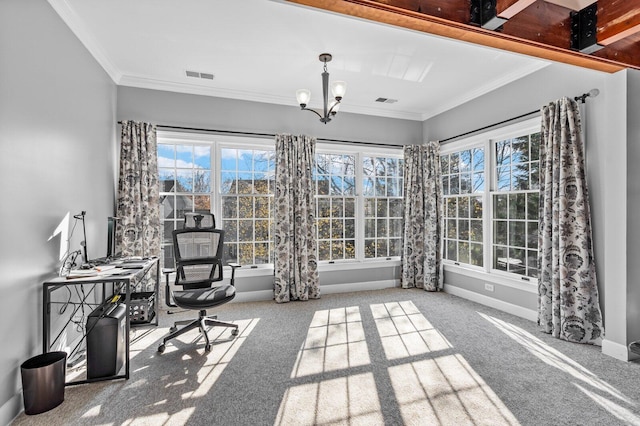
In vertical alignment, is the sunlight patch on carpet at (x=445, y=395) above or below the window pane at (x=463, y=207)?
below

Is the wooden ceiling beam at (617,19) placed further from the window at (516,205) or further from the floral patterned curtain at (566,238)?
the window at (516,205)

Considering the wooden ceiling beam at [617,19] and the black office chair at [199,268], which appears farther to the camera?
the black office chair at [199,268]

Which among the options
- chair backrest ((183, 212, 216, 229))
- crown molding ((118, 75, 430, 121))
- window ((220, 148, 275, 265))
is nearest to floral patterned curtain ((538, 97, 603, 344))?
crown molding ((118, 75, 430, 121))

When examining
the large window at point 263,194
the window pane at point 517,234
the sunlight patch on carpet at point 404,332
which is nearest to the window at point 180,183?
the large window at point 263,194

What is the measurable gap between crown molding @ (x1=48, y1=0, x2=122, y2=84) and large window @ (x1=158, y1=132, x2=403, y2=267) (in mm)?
871

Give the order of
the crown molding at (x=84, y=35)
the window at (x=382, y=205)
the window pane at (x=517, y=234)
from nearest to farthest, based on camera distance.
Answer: the crown molding at (x=84, y=35), the window pane at (x=517, y=234), the window at (x=382, y=205)

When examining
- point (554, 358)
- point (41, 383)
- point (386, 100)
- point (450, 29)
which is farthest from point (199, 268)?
point (386, 100)

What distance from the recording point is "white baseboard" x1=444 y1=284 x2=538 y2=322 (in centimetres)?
369

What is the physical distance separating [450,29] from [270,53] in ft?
6.86

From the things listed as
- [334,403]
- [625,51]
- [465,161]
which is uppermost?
[625,51]

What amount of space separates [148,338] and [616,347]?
436cm

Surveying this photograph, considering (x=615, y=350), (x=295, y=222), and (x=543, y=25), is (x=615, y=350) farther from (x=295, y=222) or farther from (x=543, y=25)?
(x=295, y=222)

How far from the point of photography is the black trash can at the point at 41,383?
201 centimetres

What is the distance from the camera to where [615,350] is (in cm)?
275
